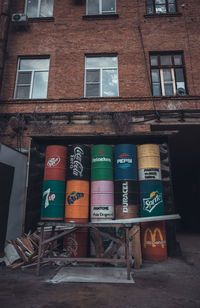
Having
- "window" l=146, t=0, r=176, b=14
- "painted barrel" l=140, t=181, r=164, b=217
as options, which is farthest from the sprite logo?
"window" l=146, t=0, r=176, b=14

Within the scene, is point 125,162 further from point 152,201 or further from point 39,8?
point 39,8

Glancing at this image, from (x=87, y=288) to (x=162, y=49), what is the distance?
8704 mm

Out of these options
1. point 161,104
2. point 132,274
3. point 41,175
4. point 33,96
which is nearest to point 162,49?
point 161,104

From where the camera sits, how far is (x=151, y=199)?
14.4 ft

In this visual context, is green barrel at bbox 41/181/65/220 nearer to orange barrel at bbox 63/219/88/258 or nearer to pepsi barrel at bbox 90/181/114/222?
orange barrel at bbox 63/219/88/258

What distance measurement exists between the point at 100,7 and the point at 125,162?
8341 mm

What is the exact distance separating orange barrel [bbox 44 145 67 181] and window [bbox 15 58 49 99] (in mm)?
4364

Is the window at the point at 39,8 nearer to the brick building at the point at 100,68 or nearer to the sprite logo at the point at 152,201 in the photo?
the brick building at the point at 100,68

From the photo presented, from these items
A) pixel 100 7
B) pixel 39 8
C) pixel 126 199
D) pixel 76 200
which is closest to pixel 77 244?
pixel 76 200

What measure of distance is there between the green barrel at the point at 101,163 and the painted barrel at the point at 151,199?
79cm

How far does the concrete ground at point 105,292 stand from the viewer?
244cm

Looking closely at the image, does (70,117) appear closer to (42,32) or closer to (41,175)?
(41,175)

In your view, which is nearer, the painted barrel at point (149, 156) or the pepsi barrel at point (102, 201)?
the pepsi barrel at point (102, 201)

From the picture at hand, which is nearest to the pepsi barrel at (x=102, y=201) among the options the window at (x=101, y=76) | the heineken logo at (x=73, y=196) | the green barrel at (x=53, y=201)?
the heineken logo at (x=73, y=196)
